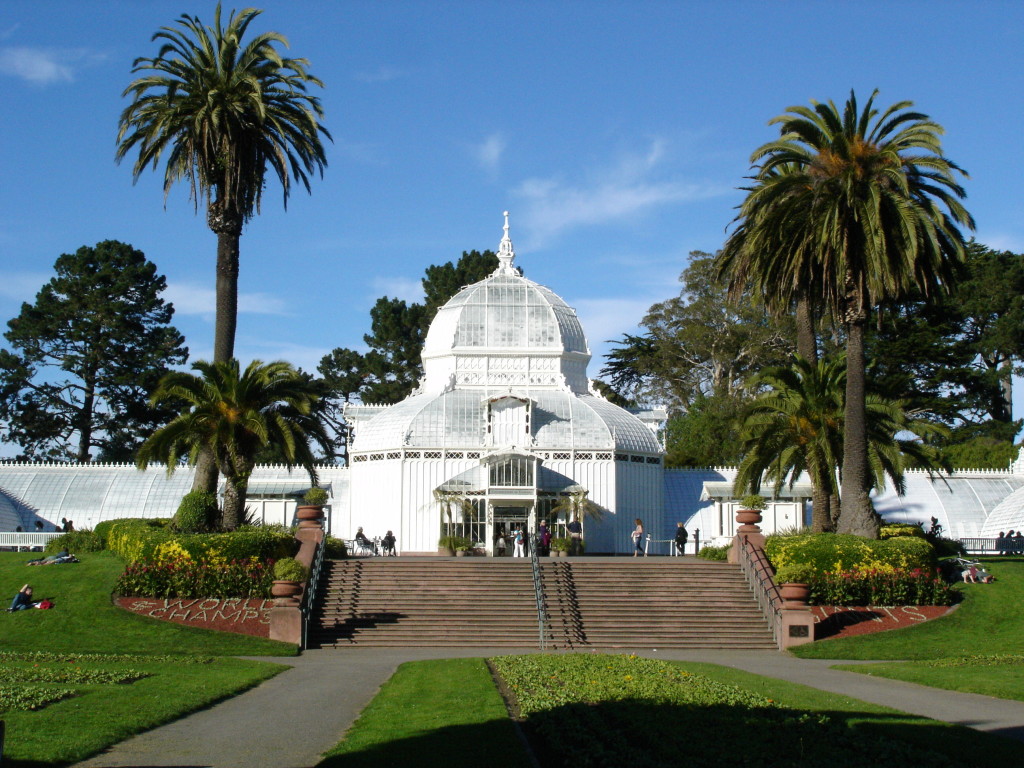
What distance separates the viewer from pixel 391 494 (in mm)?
46531

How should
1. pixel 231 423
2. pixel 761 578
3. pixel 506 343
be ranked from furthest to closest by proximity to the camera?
1. pixel 506 343
2. pixel 231 423
3. pixel 761 578

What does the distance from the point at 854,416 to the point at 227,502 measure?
18994 mm

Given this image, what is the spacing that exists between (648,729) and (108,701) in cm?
829

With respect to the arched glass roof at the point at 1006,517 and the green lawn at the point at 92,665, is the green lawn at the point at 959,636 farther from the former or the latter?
the arched glass roof at the point at 1006,517

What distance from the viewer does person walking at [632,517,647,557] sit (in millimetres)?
41906

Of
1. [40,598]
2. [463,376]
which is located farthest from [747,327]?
[40,598]

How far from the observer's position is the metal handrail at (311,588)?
94.8 feet

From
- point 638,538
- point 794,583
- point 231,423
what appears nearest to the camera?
point 794,583

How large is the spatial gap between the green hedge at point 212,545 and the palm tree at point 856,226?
16545 mm

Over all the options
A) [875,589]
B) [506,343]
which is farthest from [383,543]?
[875,589]

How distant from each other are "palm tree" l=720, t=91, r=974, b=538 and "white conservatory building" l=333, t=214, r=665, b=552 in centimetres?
1431

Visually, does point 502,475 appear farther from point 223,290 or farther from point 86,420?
point 86,420

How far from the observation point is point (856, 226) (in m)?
32.8

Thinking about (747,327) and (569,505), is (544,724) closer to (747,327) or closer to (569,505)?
(569,505)
